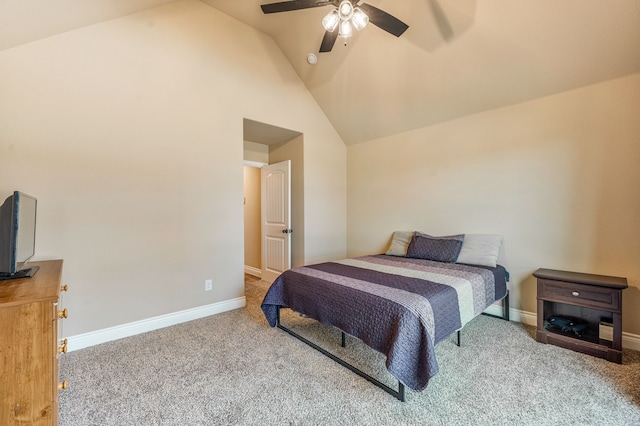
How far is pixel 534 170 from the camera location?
114 inches

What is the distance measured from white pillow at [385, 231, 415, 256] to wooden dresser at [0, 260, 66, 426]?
3368mm

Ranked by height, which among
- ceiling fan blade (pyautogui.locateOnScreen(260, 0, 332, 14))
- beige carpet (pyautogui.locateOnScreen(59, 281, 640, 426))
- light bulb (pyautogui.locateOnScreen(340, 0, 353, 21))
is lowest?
beige carpet (pyautogui.locateOnScreen(59, 281, 640, 426))

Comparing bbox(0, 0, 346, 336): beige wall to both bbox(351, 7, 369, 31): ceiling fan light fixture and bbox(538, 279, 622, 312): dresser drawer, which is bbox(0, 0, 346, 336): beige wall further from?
bbox(538, 279, 622, 312): dresser drawer

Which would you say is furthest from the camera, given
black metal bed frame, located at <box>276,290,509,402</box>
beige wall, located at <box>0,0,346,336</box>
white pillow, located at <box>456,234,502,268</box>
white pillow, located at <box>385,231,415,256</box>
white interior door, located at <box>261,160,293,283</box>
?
white interior door, located at <box>261,160,293,283</box>

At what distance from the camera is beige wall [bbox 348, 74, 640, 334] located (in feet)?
7.97

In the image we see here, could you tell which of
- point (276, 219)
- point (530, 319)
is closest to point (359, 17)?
point (276, 219)

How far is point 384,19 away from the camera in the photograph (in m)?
2.15

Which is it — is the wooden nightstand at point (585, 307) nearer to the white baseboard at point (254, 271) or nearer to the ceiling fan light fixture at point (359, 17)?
the ceiling fan light fixture at point (359, 17)

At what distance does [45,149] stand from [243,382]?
98.1 inches

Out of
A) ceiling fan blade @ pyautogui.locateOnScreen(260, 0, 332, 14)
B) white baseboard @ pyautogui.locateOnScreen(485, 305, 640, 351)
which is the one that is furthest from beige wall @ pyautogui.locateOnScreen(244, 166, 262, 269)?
white baseboard @ pyautogui.locateOnScreen(485, 305, 640, 351)

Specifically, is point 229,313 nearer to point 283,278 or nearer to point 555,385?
point 283,278

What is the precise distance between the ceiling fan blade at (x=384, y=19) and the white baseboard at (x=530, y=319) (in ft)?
9.96

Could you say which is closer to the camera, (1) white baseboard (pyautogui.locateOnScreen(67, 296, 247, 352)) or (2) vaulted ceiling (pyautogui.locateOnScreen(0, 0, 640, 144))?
(2) vaulted ceiling (pyautogui.locateOnScreen(0, 0, 640, 144))

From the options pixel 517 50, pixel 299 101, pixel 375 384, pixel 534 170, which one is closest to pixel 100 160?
pixel 299 101
